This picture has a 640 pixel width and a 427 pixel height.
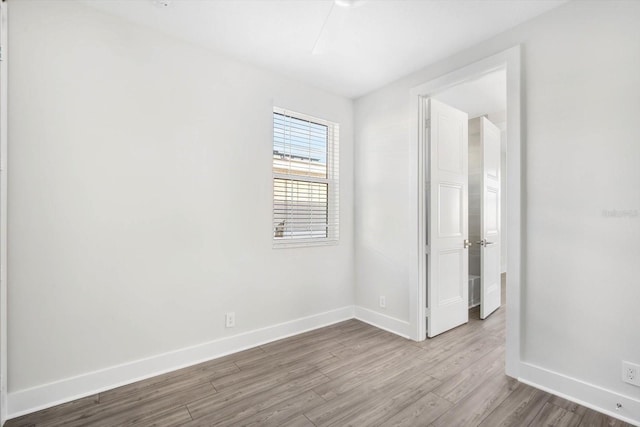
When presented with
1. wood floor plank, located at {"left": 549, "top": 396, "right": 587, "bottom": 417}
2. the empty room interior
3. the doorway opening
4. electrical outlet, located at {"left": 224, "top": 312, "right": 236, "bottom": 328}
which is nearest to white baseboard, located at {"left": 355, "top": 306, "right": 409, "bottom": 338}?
the empty room interior

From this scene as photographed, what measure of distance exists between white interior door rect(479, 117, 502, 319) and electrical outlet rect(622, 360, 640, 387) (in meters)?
1.68

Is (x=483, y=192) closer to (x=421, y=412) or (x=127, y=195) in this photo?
(x=421, y=412)

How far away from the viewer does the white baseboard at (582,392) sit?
180 cm

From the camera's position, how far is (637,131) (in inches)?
70.6

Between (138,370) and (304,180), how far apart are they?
86.2 inches

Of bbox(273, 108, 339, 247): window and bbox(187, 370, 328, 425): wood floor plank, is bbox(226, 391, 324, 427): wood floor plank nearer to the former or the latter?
bbox(187, 370, 328, 425): wood floor plank

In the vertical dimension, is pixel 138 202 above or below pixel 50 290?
above

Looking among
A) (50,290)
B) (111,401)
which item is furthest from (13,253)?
(111,401)

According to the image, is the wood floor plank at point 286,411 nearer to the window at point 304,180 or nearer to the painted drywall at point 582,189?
the window at point 304,180

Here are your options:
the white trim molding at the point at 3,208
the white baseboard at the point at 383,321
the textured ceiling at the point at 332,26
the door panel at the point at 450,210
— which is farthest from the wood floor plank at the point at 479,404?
the textured ceiling at the point at 332,26

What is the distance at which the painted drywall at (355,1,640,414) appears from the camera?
183cm

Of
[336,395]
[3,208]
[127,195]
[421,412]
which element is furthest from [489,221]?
[3,208]

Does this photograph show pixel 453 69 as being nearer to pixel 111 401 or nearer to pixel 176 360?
pixel 176 360

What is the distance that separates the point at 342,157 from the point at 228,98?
1446mm
